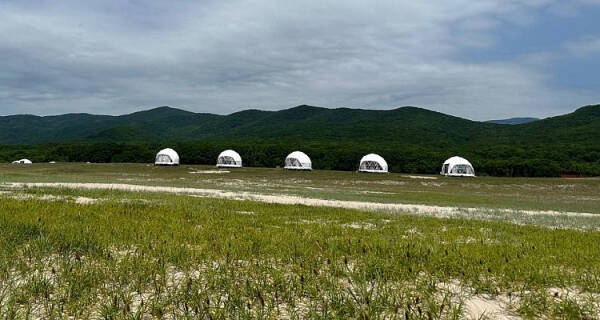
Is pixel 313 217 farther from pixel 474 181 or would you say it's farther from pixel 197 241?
pixel 474 181

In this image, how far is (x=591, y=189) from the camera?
60562mm

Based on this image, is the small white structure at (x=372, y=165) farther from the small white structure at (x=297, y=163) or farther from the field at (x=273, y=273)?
the field at (x=273, y=273)

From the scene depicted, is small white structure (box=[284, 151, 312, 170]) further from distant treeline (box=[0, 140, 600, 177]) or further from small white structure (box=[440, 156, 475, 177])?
small white structure (box=[440, 156, 475, 177])

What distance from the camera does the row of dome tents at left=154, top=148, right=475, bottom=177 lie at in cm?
9122

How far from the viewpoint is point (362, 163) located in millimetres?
97500

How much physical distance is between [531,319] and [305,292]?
323 centimetres

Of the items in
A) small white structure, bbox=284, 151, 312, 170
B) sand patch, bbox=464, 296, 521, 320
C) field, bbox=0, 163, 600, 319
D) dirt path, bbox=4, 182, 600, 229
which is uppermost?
small white structure, bbox=284, 151, 312, 170

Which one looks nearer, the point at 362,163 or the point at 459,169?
the point at 459,169

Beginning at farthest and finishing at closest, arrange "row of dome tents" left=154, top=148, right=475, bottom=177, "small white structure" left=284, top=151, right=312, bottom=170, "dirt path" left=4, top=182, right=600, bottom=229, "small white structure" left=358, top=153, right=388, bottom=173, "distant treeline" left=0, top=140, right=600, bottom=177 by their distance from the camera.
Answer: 1. "distant treeline" left=0, top=140, right=600, bottom=177
2. "small white structure" left=358, top=153, right=388, bottom=173
3. "small white structure" left=284, top=151, right=312, bottom=170
4. "row of dome tents" left=154, top=148, right=475, bottom=177
5. "dirt path" left=4, top=182, right=600, bottom=229

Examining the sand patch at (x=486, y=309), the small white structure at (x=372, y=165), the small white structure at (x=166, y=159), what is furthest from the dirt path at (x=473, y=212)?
the small white structure at (x=166, y=159)

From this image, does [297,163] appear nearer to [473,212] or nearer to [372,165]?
[372,165]

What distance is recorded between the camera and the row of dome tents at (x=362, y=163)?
91219 millimetres

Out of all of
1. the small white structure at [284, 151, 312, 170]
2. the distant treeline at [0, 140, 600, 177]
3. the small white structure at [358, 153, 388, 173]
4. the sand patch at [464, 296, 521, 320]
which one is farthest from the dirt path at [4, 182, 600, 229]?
the distant treeline at [0, 140, 600, 177]

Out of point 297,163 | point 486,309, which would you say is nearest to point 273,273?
point 486,309
